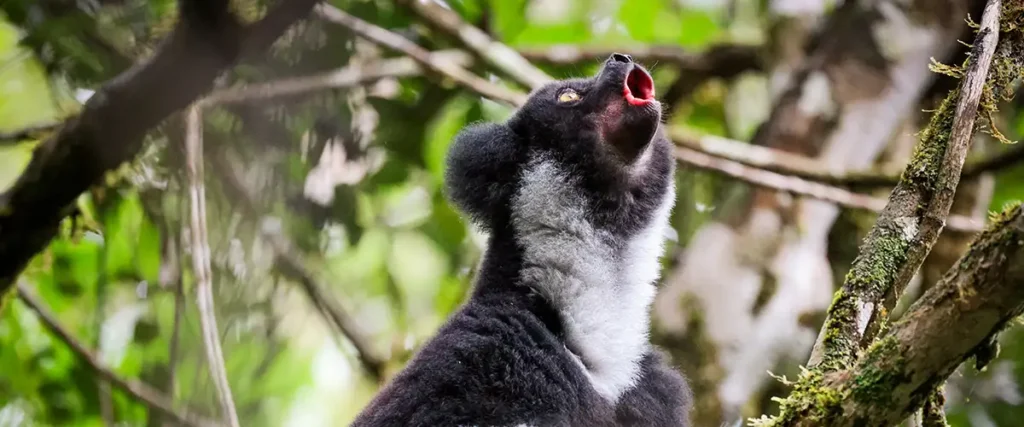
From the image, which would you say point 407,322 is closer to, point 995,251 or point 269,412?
point 269,412

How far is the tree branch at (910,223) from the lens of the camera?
222 cm

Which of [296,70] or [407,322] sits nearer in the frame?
[296,70]

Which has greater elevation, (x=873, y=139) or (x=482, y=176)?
(x=482, y=176)

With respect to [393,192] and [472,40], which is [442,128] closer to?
[393,192]

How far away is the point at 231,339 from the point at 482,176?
1.24m

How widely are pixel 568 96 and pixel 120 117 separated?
56.9 inches

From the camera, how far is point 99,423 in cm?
514

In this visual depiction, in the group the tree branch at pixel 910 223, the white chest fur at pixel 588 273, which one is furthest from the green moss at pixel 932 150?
the white chest fur at pixel 588 273

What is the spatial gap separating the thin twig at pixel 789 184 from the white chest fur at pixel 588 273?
5.18 feet

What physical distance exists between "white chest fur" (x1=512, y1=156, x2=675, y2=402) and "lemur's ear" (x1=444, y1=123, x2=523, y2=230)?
2.9 inches

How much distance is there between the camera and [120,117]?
9.56 ft

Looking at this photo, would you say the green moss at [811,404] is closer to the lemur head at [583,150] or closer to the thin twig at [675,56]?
the lemur head at [583,150]

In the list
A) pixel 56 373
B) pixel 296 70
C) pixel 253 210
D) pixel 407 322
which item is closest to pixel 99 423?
pixel 56 373

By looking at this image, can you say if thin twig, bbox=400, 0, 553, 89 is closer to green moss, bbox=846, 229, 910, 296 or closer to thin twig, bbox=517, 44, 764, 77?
thin twig, bbox=517, 44, 764, 77
